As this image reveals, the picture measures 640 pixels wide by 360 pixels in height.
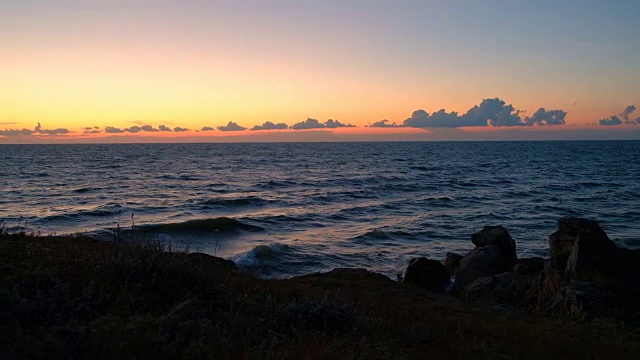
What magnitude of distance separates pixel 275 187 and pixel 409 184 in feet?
49.5

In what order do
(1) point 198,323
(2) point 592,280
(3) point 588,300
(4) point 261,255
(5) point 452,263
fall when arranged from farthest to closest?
(4) point 261,255 → (5) point 452,263 → (2) point 592,280 → (3) point 588,300 → (1) point 198,323

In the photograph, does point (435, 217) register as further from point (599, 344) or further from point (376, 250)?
point (599, 344)

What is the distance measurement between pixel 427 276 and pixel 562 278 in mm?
5004

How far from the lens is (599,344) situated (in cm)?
928

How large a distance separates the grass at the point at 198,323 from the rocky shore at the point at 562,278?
2.27 metres

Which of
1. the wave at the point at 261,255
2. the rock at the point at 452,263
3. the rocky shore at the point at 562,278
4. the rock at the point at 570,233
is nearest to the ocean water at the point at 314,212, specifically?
the wave at the point at 261,255

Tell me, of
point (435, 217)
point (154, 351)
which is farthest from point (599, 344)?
point (435, 217)

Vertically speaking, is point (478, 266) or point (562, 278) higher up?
point (562, 278)

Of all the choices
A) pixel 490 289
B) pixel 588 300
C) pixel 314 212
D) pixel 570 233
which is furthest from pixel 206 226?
pixel 588 300

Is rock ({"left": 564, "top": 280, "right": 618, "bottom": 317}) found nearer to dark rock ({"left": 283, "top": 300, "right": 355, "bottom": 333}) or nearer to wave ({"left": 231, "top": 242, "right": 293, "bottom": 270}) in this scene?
dark rock ({"left": 283, "top": 300, "right": 355, "bottom": 333})

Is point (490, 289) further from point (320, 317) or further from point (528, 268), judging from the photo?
point (320, 317)

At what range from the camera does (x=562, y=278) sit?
15211mm

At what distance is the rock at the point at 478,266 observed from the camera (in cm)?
1909

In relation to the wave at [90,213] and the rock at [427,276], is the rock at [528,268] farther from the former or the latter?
the wave at [90,213]
